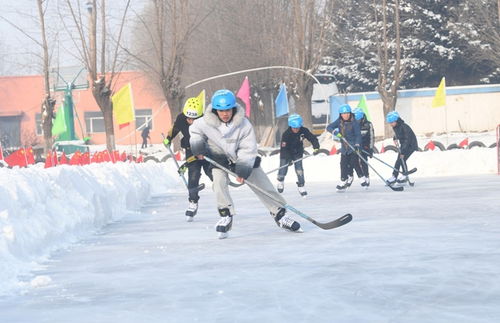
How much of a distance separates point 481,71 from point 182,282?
4357cm

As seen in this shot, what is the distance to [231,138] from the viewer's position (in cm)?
912

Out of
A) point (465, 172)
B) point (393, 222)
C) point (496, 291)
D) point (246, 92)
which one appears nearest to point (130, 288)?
point (496, 291)

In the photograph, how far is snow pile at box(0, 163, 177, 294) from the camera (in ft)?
24.2

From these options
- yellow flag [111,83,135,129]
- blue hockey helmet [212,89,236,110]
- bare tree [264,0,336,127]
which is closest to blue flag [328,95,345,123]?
bare tree [264,0,336,127]

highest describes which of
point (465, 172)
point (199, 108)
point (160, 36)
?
point (160, 36)

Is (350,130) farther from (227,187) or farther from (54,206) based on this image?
(54,206)

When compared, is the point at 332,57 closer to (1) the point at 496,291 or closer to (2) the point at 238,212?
(2) the point at 238,212

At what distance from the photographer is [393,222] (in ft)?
32.8

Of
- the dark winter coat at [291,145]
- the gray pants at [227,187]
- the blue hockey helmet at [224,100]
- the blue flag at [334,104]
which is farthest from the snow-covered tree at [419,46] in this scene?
the blue hockey helmet at [224,100]

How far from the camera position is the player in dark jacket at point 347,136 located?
53.6ft

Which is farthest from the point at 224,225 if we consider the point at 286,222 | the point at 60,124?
the point at 60,124

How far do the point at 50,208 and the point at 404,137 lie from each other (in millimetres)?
9216

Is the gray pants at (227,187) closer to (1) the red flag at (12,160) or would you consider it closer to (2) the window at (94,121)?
(1) the red flag at (12,160)

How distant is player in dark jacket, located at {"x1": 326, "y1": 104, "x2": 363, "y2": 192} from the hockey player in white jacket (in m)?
6.95
